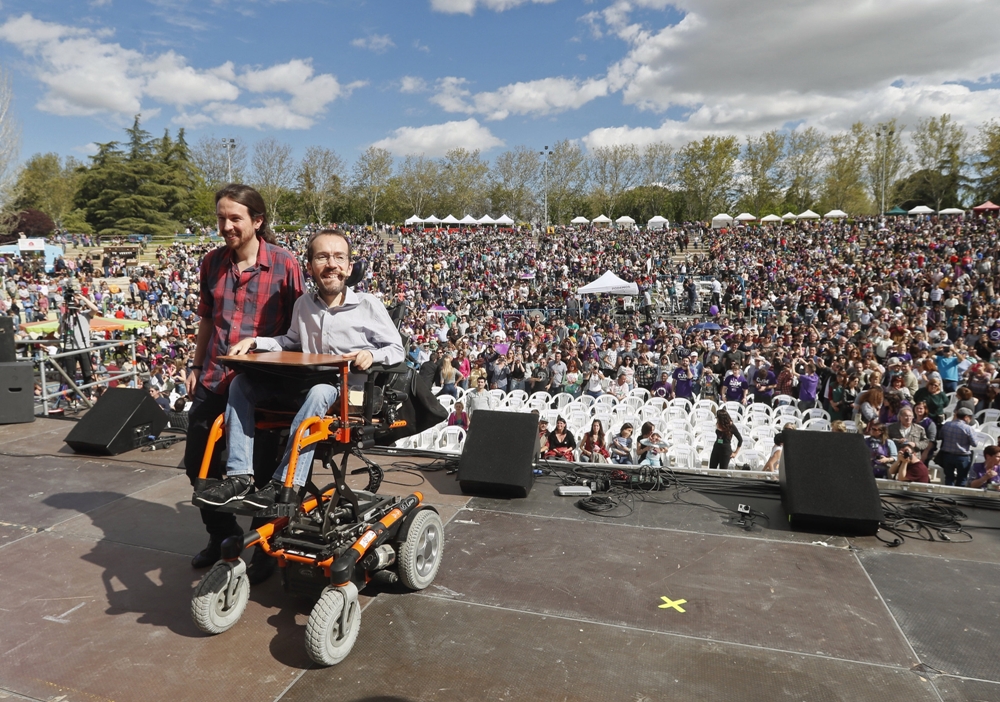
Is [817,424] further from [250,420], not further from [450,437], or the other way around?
[250,420]

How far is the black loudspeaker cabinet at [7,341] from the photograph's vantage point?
258 inches

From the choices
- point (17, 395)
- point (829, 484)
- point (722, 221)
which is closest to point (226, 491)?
point (829, 484)

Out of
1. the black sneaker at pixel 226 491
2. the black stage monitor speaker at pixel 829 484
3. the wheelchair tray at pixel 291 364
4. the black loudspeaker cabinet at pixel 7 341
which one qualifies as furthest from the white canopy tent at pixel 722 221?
the black sneaker at pixel 226 491

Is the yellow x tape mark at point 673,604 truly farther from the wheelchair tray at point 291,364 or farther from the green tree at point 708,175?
the green tree at point 708,175

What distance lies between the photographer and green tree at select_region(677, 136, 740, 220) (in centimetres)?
5891

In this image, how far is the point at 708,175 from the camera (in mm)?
59531

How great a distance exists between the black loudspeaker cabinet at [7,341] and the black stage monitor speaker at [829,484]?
23.9 feet

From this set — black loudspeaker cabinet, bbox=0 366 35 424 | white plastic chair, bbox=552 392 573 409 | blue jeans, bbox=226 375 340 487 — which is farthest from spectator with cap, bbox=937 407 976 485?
black loudspeaker cabinet, bbox=0 366 35 424

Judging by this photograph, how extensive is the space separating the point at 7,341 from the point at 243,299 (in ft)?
17.6

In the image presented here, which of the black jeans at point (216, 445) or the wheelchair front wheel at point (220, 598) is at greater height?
the black jeans at point (216, 445)

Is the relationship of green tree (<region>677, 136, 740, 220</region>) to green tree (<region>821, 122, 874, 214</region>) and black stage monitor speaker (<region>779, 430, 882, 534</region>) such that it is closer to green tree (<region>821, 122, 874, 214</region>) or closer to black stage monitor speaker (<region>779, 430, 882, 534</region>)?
green tree (<region>821, 122, 874, 214</region>)

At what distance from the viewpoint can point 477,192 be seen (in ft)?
218

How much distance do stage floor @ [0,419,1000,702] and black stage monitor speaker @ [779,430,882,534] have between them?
0.12 meters

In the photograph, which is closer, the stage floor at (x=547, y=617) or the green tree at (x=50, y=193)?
the stage floor at (x=547, y=617)
